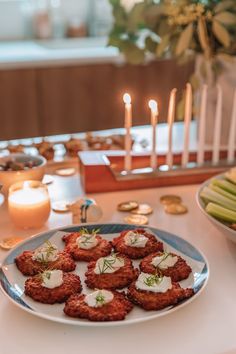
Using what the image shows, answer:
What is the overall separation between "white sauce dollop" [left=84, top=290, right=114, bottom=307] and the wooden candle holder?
505 millimetres

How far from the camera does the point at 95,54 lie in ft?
9.36

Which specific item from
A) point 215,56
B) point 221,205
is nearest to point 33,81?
point 215,56

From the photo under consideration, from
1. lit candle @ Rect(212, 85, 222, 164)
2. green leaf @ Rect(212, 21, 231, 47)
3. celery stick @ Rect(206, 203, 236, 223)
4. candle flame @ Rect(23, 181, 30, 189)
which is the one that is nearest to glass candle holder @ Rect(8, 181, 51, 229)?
candle flame @ Rect(23, 181, 30, 189)

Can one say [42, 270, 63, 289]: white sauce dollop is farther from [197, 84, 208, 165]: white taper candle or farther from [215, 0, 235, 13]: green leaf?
[215, 0, 235, 13]: green leaf

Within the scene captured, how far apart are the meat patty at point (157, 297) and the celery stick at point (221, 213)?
238 millimetres

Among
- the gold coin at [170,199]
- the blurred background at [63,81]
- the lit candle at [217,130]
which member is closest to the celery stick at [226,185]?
the gold coin at [170,199]

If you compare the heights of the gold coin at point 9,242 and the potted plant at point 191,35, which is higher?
the potted plant at point 191,35

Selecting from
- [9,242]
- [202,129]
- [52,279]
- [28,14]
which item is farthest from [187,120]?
[28,14]

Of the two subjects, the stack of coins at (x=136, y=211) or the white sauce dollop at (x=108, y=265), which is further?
the stack of coins at (x=136, y=211)

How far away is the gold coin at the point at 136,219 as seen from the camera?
1125 mm

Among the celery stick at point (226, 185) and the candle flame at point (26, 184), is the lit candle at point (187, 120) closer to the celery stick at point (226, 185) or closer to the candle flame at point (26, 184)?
the celery stick at point (226, 185)

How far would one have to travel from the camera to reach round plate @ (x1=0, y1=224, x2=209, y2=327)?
2.56 ft

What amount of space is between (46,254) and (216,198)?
1.23ft

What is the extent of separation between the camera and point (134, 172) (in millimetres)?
1313
